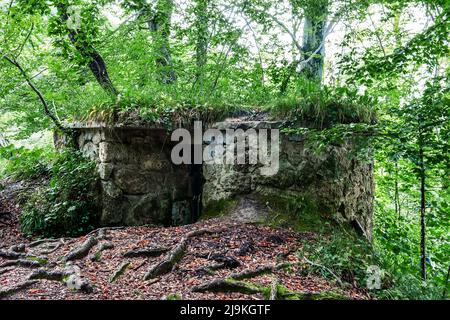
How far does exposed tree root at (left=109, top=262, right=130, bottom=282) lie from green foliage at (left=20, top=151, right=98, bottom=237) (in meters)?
2.38

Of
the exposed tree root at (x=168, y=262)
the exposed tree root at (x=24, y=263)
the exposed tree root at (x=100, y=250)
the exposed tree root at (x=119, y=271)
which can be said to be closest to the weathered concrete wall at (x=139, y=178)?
the exposed tree root at (x=100, y=250)

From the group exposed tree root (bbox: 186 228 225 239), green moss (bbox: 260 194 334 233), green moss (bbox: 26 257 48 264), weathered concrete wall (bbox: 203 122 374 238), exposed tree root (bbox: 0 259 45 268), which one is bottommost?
exposed tree root (bbox: 0 259 45 268)

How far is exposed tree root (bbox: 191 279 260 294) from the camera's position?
3.14 metres

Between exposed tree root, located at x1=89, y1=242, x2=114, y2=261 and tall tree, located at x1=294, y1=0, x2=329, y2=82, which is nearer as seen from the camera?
exposed tree root, located at x1=89, y1=242, x2=114, y2=261

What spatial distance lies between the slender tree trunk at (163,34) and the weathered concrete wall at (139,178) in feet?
5.70

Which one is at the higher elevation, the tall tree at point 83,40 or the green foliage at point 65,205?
the tall tree at point 83,40

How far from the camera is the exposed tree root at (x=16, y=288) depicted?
3.18 m

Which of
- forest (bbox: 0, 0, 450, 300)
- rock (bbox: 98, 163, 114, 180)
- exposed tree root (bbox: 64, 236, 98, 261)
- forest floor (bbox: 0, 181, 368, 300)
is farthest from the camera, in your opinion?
rock (bbox: 98, 163, 114, 180)

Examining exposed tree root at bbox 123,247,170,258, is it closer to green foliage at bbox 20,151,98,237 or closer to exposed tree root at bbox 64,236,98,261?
exposed tree root at bbox 64,236,98,261

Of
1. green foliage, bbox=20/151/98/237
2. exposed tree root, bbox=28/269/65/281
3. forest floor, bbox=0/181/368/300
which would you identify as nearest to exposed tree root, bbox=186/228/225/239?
forest floor, bbox=0/181/368/300

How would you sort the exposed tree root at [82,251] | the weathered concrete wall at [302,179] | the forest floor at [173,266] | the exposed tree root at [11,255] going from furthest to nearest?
the weathered concrete wall at [302,179] → the exposed tree root at [11,255] → the exposed tree root at [82,251] → the forest floor at [173,266]

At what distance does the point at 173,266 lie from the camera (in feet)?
12.1

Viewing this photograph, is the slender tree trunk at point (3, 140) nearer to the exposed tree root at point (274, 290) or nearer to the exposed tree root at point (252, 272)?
the exposed tree root at point (252, 272)
